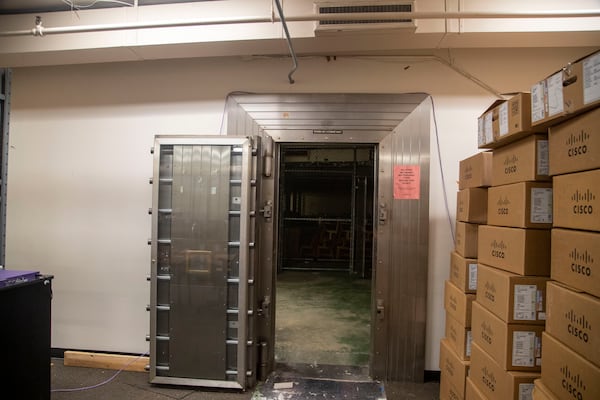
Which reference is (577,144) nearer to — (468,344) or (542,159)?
Answer: (542,159)

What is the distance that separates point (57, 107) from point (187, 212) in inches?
65.0

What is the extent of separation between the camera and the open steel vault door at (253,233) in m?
2.19

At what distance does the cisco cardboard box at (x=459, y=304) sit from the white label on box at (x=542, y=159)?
0.83 metres

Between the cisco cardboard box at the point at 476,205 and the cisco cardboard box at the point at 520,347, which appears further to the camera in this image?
the cisco cardboard box at the point at 476,205

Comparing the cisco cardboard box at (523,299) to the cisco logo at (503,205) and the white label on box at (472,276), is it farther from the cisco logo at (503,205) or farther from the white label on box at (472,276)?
the white label on box at (472,276)

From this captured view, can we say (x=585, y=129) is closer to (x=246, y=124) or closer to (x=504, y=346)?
(x=504, y=346)

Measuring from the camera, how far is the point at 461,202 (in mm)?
1951

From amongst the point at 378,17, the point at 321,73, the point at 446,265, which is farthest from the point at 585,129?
the point at 321,73

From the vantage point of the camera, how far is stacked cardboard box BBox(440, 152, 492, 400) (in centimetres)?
174

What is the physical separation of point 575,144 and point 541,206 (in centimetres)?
33

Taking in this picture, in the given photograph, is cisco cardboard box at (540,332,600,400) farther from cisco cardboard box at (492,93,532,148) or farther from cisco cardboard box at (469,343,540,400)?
cisco cardboard box at (492,93,532,148)

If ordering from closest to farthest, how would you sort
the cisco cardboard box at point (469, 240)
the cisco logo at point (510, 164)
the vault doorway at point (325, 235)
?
the cisco logo at point (510, 164) → the cisco cardboard box at point (469, 240) → the vault doorway at point (325, 235)

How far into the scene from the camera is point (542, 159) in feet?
4.22

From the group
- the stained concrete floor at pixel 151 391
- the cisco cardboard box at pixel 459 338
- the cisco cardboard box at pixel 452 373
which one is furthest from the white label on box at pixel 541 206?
the stained concrete floor at pixel 151 391
